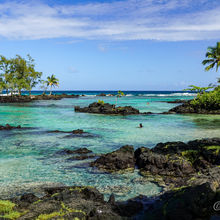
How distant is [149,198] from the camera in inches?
307

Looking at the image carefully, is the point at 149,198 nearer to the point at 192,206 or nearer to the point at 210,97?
the point at 192,206

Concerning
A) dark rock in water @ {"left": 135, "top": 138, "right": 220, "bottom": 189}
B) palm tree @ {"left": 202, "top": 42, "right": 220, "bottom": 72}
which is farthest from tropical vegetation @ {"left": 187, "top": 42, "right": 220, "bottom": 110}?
dark rock in water @ {"left": 135, "top": 138, "right": 220, "bottom": 189}

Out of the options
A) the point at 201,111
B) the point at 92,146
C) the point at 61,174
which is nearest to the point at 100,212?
the point at 61,174

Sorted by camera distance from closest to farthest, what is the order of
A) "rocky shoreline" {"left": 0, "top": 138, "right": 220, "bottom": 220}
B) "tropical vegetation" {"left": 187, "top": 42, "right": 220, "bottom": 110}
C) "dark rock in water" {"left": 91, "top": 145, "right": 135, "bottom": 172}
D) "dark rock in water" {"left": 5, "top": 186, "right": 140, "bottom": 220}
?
"dark rock in water" {"left": 5, "top": 186, "right": 140, "bottom": 220} < "rocky shoreline" {"left": 0, "top": 138, "right": 220, "bottom": 220} < "dark rock in water" {"left": 91, "top": 145, "right": 135, "bottom": 172} < "tropical vegetation" {"left": 187, "top": 42, "right": 220, "bottom": 110}

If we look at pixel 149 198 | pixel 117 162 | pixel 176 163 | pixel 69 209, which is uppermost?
pixel 69 209

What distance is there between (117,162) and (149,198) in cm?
332

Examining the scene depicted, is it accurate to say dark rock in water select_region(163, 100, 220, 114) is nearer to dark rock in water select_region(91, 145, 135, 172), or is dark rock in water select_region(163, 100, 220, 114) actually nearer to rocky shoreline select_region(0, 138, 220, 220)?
rocky shoreline select_region(0, 138, 220, 220)

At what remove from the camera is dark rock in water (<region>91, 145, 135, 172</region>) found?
1087 cm

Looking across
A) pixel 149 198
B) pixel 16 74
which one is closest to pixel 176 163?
pixel 149 198

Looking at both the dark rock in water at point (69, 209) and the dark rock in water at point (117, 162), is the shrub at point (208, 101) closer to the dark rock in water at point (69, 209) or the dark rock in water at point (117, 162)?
the dark rock in water at point (117, 162)

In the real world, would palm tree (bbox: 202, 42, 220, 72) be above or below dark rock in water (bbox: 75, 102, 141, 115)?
above

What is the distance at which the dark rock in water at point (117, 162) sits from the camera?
428 inches

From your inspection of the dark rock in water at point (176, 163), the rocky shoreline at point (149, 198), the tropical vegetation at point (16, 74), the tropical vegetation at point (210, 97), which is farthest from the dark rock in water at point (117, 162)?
the tropical vegetation at point (16, 74)

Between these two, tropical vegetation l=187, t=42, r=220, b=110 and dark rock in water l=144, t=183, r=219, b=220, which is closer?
dark rock in water l=144, t=183, r=219, b=220
